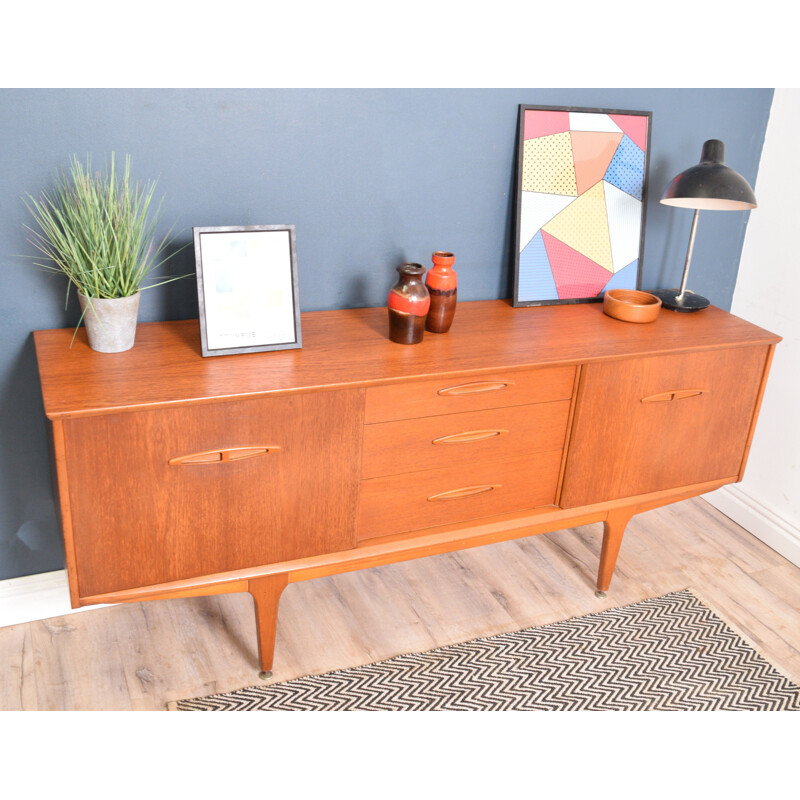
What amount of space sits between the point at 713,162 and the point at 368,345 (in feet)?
3.46

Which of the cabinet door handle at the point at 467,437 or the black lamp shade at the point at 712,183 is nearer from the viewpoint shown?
the cabinet door handle at the point at 467,437

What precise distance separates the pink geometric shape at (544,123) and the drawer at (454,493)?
0.84 m

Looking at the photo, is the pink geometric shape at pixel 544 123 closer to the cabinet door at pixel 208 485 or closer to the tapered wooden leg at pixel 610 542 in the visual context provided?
the cabinet door at pixel 208 485

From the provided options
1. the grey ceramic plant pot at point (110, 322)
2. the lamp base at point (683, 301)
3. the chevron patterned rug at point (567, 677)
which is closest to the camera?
the grey ceramic plant pot at point (110, 322)

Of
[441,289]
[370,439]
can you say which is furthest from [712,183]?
[370,439]

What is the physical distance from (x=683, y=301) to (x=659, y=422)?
40 cm

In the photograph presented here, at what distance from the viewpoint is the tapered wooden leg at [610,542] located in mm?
2195

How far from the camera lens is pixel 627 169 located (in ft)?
7.36

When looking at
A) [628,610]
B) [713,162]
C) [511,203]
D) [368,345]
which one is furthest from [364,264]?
[628,610]

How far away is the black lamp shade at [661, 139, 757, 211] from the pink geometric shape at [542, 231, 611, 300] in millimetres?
261

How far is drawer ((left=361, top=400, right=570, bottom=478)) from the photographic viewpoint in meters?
1.79

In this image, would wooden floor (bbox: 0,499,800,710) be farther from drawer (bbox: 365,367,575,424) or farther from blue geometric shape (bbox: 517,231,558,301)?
blue geometric shape (bbox: 517,231,558,301)

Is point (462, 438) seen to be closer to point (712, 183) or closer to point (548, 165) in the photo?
point (548, 165)

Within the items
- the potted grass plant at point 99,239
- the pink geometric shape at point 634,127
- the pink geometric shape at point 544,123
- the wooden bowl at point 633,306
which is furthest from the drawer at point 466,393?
the pink geometric shape at point 634,127
